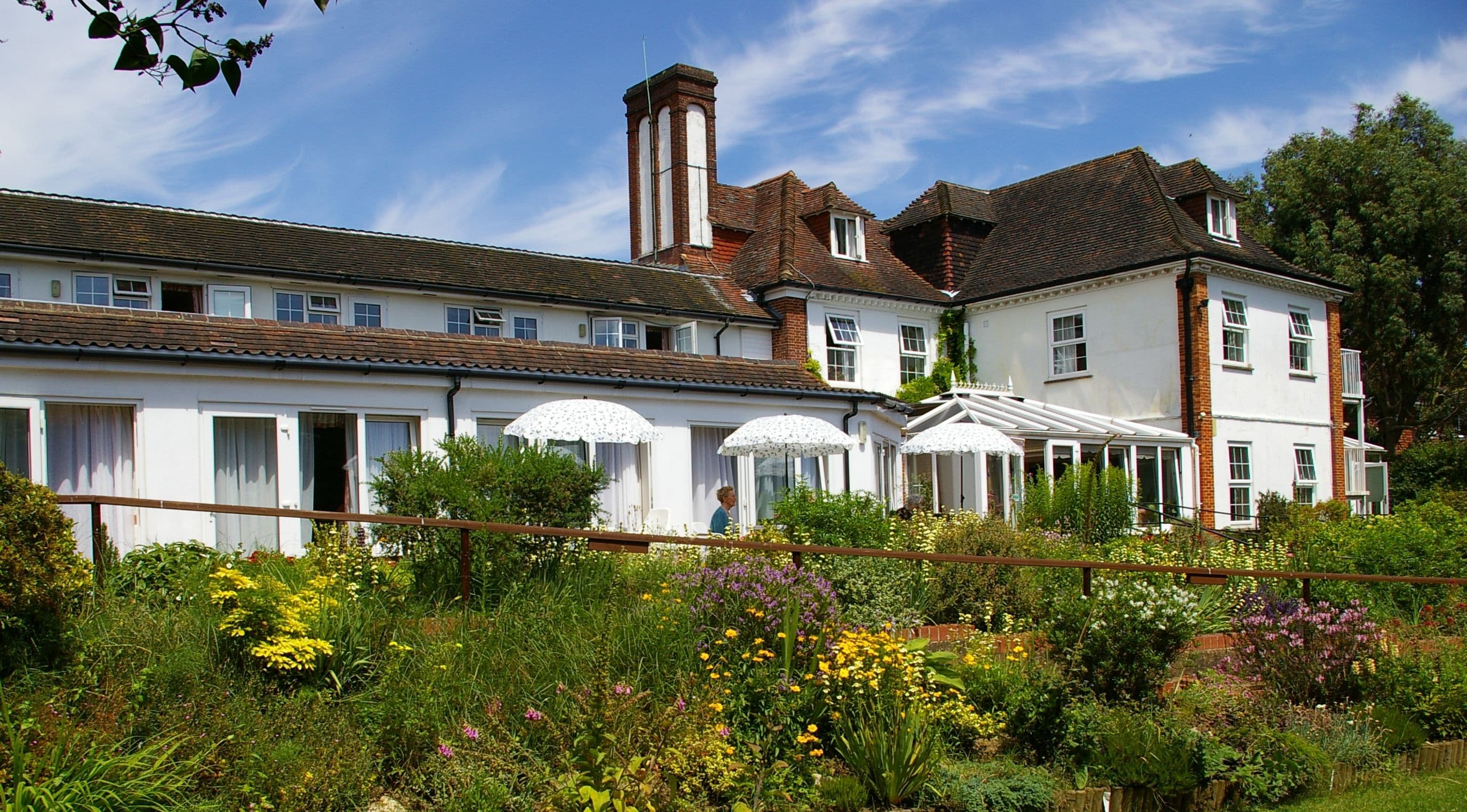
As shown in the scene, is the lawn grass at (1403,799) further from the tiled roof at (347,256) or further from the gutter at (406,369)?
the tiled roof at (347,256)

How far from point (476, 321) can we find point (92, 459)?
36.2 ft

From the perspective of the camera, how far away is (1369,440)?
41.5 metres

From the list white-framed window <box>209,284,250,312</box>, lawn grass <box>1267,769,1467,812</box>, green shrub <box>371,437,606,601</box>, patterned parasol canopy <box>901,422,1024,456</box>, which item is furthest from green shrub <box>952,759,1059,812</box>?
white-framed window <box>209,284,250,312</box>

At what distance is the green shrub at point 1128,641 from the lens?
7.50 m

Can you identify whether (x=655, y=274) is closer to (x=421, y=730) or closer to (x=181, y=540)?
(x=181, y=540)

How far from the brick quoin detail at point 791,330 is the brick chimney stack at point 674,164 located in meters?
3.95

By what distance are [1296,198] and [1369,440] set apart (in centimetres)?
1019

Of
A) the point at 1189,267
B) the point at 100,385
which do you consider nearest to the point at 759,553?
the point at 100,385

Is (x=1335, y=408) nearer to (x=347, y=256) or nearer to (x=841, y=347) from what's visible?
(x=841, y=347)

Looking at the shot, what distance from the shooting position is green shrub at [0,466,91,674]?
5.75 metres

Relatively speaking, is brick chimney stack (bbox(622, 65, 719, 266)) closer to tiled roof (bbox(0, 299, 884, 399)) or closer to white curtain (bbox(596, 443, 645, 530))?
tiled roof (bbox(0, 299, 884, 399))

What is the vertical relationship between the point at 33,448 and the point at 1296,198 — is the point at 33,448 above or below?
below

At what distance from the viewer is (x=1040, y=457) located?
25.6 meters

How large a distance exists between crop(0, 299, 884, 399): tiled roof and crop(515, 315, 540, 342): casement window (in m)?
5.64
